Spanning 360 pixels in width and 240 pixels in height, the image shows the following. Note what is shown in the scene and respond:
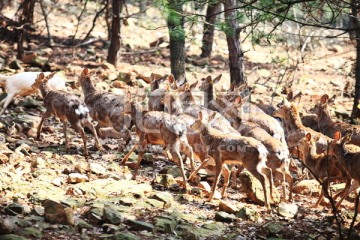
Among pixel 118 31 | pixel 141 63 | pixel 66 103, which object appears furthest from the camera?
pixel 141 63

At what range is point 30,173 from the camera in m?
9.33

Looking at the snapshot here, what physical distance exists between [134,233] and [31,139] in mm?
5059

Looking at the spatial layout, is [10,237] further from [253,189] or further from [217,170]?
[253,189]

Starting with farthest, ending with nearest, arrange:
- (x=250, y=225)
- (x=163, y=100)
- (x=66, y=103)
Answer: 1. (x=163, y=100)
2. (x=66, y=103)
3. (x=250, y=225)

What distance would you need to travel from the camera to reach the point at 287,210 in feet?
28.6

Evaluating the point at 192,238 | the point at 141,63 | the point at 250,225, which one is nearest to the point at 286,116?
the point at 250,225

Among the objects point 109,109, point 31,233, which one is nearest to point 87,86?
point 109,109

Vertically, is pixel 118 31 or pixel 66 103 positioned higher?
pixel 118 31

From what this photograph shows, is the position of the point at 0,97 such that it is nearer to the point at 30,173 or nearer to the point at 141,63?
the point at 30,173

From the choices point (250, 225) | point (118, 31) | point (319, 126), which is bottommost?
point (250, 225)

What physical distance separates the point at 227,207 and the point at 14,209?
287cm

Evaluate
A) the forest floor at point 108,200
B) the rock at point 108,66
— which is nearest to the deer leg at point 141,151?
the forest floor at point 108,200

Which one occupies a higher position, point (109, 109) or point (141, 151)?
point (109, 109)

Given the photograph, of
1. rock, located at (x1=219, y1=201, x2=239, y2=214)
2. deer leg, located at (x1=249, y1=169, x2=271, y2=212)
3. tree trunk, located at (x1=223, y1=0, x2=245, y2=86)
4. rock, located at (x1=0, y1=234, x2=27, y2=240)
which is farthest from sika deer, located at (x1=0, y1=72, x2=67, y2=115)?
rock, located at (x1=0, y1=234, x2=27, y2=240)
